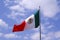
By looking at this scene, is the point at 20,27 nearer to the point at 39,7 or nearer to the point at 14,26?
the point at 14,26

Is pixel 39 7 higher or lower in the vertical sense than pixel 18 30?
higher

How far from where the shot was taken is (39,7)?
1874 inches

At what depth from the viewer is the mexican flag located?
4847 centimetres

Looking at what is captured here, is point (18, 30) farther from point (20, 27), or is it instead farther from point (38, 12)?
point (38, 12)

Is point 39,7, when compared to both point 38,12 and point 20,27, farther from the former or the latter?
point 20,27

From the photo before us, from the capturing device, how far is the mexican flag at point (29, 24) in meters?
48.5

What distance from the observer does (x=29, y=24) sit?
4912 cm

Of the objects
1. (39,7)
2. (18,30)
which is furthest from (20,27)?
(39,7)

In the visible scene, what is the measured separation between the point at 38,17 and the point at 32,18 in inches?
39.8

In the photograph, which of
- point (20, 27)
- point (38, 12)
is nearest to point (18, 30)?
point (20, 27)

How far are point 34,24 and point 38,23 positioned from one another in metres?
0.66

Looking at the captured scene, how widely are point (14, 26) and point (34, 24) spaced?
297 cm

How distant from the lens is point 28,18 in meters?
49.4

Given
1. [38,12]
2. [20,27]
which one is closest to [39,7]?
[38,12]
